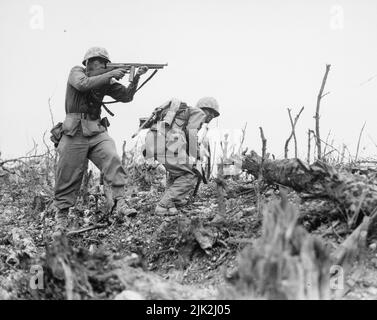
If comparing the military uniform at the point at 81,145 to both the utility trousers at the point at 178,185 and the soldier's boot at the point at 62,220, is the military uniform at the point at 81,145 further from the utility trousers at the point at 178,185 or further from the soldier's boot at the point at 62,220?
the utility trousers at the point at 178,185

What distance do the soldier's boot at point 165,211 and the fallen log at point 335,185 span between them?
1375 mm

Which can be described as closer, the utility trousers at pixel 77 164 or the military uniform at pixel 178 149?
the utility trousers at pixel 77 164

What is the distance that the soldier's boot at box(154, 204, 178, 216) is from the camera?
5.75 metres

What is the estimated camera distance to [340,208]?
159 inches

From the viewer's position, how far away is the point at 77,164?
556cm

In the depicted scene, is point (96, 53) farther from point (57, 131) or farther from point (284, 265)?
point (284, 265)

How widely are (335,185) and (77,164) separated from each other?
111 inches

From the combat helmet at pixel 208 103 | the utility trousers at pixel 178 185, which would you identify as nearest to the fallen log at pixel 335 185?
the utility trousers at pixel 178 185

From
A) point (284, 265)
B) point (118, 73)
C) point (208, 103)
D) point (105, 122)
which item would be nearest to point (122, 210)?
point (105, 122)

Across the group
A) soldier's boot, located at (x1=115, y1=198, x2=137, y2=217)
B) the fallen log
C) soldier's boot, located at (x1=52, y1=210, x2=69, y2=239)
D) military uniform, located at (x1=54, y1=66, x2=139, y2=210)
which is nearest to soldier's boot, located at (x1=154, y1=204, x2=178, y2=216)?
soldier's boot, located at (x1=115, y1=198, x2=137, y2=217)

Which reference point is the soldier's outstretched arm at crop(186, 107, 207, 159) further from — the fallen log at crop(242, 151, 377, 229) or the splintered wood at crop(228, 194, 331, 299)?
the splintered wood at crop(228, 194, 331, 299)

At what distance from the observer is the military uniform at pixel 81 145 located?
5527 mm
